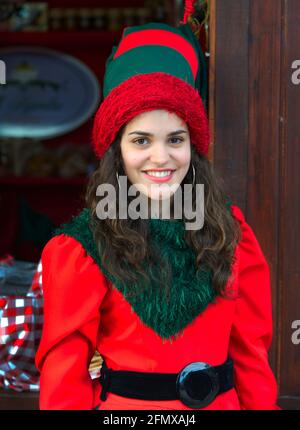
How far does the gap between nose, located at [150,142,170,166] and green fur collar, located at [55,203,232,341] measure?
5.2 inches

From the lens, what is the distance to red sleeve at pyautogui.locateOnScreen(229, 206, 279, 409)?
1.57 metres

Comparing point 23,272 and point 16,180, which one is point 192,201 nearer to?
point 23,272

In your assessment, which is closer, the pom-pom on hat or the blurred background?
the pom-pom on hat

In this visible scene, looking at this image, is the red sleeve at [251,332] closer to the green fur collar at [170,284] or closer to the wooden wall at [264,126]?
the green fur collar at [170,284]

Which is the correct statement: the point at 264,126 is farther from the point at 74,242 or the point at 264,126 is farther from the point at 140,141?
the point at 74,242

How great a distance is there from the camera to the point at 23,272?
236 centimetres

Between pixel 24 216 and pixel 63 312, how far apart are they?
219cm

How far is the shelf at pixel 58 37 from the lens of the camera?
3875 millimetres

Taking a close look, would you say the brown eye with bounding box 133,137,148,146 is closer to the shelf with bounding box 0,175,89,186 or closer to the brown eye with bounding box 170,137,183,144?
the brown eye with bounding box 170,137,183,144

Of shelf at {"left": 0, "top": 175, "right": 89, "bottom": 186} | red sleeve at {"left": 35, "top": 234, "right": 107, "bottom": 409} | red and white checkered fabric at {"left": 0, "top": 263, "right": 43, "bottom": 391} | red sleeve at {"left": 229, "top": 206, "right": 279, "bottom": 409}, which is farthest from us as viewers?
shelf at {"left": 0, "top": 175, "right": 89, "bottom": 186}

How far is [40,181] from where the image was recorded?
380 cm

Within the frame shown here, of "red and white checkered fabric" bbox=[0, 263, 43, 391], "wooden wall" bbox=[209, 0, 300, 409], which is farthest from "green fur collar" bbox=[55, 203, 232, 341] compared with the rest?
"red and white checkered fabric" bbox=[0, 263, 43, 391]

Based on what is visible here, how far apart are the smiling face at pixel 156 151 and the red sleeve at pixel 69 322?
190 mm

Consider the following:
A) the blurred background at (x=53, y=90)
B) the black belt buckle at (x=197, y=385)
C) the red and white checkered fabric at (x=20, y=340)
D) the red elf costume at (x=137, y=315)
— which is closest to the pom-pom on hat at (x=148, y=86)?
the red elf costume at (x=137, y=315)
